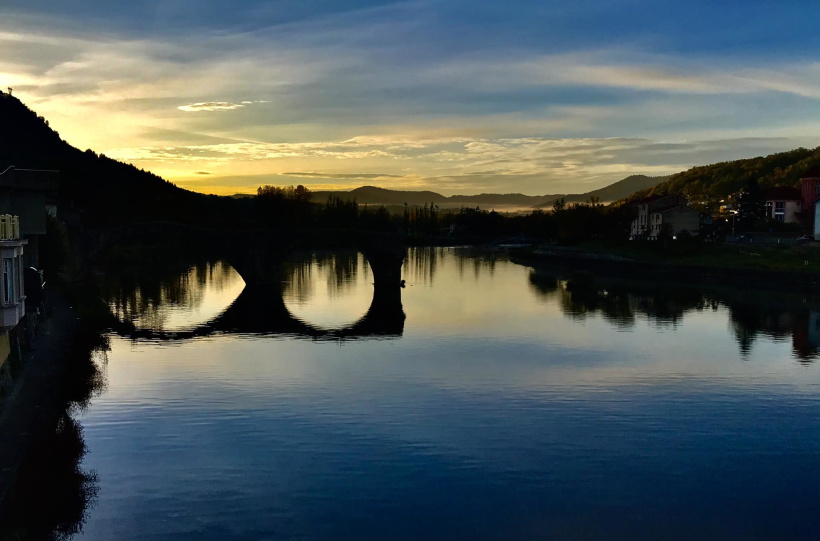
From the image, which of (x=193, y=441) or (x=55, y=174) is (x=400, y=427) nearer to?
(x=193, y=441)

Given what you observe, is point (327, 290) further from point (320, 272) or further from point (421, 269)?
point (421, 269)

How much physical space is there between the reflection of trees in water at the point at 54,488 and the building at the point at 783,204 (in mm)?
133326

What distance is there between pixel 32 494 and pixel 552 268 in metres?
104

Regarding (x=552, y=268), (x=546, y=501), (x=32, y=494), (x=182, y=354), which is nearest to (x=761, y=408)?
(x=546, y=501)

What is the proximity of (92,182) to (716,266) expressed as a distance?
100144 mm

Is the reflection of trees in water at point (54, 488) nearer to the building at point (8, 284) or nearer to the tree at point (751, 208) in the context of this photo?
the building at point (8, 284)

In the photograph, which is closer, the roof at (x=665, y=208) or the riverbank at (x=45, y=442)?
the riverbank at (x=45, y=442)

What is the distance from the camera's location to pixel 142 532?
19.5 meters

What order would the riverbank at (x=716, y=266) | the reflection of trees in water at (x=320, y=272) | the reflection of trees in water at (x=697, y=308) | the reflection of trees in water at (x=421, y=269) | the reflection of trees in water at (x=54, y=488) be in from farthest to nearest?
the reflection of trees in water at (x=421, y=269), the reflection of trees in water at (x=320, y=272), the riverbank at (x=716, y=266), the reflection of trees in water at (x=697, y=308), the reflection of trees in water at (x=54, y=488)

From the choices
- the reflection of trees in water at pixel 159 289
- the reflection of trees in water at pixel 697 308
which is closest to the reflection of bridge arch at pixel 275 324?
the reflection of trees in water at pixel 159 289

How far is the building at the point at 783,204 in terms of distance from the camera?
138750 millimetres

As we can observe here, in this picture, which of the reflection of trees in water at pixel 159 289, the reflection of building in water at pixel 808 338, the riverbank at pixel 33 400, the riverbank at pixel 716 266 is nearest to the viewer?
the riverbank at pixel 33 400

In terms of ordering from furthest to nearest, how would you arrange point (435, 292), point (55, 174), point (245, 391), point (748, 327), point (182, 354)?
point (435, 292) → point (748, 327) → point (182, 354) → point (55, 174) → point (245, 391)

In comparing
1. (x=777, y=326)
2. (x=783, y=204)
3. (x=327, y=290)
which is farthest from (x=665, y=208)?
(x=777, y=326)
